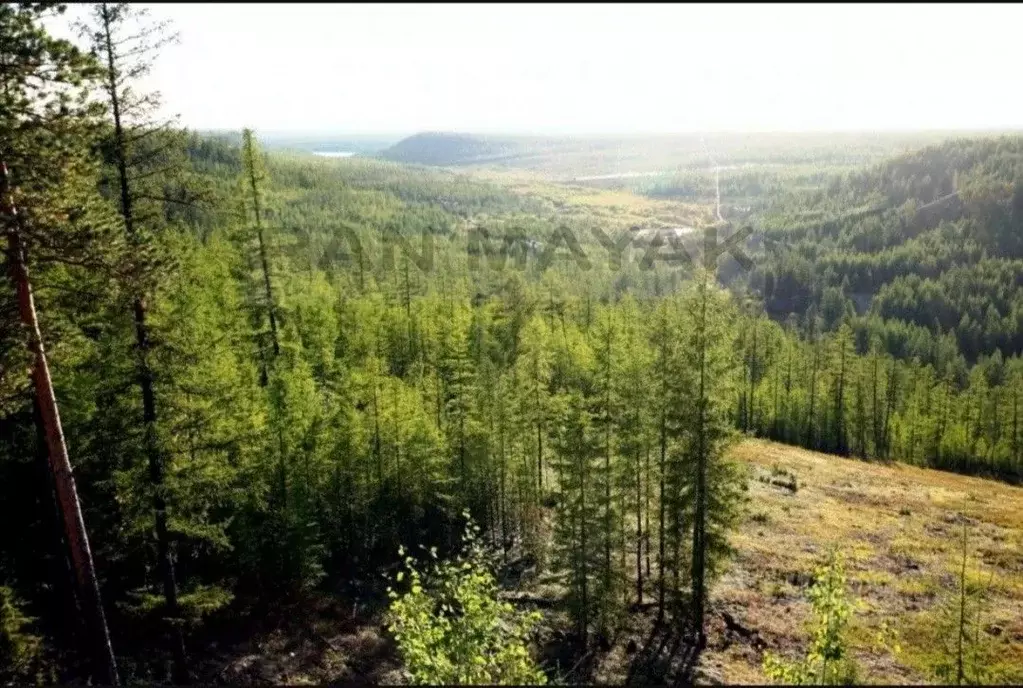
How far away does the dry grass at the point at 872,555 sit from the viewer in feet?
98.0

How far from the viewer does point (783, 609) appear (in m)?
33.4

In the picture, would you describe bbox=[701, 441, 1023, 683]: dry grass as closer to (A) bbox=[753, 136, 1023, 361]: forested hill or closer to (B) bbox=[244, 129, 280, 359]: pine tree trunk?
(B) bbox=[244, 129, 280, 359]: pine tree trunk

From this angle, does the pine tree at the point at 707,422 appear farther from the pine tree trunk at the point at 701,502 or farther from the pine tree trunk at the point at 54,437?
the pine tree trunk at the point at 54,437

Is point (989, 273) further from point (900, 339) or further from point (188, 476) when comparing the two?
point (188, 476)

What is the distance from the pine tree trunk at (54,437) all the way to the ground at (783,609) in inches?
396

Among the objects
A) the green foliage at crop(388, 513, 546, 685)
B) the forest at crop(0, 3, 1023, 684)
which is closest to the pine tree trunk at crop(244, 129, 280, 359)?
the forest at crop(0, 3, 1023, 684)

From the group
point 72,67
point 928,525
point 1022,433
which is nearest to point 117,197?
point 72,67

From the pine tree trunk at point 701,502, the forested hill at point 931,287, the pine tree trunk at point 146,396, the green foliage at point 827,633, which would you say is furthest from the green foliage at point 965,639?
the forested hill at point 931,287

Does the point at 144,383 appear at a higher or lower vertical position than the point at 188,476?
higher

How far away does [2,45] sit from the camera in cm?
1259

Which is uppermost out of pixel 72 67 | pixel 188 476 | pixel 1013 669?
pixel 72 67

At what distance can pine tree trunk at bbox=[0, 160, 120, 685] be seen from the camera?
13453 millimetres

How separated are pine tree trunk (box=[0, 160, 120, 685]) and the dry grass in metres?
22.5

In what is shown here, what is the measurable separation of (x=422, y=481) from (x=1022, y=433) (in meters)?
74.8
